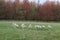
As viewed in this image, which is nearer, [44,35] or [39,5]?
[44,35]

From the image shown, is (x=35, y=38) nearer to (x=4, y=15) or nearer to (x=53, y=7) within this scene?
(x=4, y=15)

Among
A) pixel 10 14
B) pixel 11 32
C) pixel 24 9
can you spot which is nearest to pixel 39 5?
pixel 24 9

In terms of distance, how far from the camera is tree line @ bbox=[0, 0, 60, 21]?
36.2 meters

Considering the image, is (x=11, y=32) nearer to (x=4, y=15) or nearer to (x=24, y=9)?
(x=4, y=15)

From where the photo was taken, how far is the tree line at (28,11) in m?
36.2

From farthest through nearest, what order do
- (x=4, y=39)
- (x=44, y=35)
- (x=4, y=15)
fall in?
1. (x=4, y=15)
2. (x=44, y=35)
3. (x=4, y=39)

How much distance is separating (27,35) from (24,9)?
2714 centimetres

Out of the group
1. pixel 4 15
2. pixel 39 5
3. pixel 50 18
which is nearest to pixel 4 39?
pixel 4 15

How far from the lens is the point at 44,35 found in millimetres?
11242

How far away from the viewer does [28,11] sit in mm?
38031

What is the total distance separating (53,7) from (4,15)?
10062 millimetres

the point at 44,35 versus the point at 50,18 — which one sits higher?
the point at 44,35

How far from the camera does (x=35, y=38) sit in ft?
34.9

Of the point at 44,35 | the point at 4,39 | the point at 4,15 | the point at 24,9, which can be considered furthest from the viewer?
the point at 24,9
